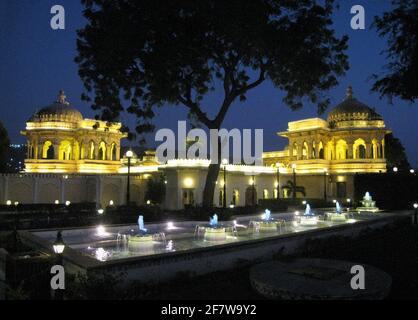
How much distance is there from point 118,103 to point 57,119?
2792 centimetres

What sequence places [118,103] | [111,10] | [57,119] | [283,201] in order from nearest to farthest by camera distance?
[111,10] → [118,103] → [283,201] → [57,119]

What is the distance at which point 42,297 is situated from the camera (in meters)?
7.06

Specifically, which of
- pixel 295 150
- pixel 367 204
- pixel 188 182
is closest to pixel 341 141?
pixel 295 150

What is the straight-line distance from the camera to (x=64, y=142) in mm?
45906

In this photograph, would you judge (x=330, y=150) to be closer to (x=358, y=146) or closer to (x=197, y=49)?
(x=358, y=146)

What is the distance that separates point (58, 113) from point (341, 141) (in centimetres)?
3376

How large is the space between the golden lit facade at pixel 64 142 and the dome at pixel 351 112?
2533cm

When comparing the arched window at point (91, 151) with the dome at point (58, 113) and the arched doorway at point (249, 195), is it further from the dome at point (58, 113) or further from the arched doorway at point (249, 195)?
the arched doorway at point (249, 195)

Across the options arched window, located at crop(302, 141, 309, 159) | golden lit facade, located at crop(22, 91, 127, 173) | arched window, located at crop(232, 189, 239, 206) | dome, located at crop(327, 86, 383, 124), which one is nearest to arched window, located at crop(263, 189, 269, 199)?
arched window, located at crop(232, 189, 239, 206)

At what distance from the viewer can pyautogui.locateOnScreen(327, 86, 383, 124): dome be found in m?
46.2

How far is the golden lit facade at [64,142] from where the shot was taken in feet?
148
